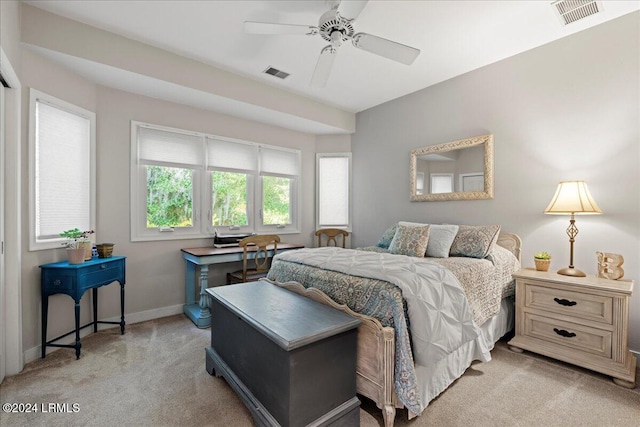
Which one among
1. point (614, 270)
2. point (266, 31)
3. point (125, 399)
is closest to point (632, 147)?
point (614, 270)

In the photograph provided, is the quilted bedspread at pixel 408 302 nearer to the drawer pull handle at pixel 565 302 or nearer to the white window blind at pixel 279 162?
the drawer pull handle at pixel 565 302

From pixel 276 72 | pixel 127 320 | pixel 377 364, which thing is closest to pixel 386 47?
pixel 276 72

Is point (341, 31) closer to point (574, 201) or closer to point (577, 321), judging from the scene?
point (574, 201)

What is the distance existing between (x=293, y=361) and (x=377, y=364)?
533 mm

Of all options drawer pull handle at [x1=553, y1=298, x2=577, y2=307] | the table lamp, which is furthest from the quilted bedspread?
the table lamp

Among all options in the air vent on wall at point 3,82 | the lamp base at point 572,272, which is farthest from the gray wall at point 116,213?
the lamp base at point 572,272

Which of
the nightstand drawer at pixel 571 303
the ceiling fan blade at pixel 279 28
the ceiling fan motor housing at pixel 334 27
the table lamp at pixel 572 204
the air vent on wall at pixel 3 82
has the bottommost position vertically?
the nightstand drawer at pixel 571 303

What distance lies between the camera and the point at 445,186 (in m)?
3.61

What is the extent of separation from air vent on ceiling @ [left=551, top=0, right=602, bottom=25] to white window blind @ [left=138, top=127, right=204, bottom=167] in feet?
12.5

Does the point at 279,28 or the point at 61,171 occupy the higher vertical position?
the point at 279,28

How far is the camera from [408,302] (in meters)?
1.68

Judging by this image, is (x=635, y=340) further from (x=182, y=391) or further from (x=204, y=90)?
(x=204, y=90)

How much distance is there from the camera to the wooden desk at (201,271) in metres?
3.13

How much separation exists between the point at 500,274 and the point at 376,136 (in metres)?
2.65
